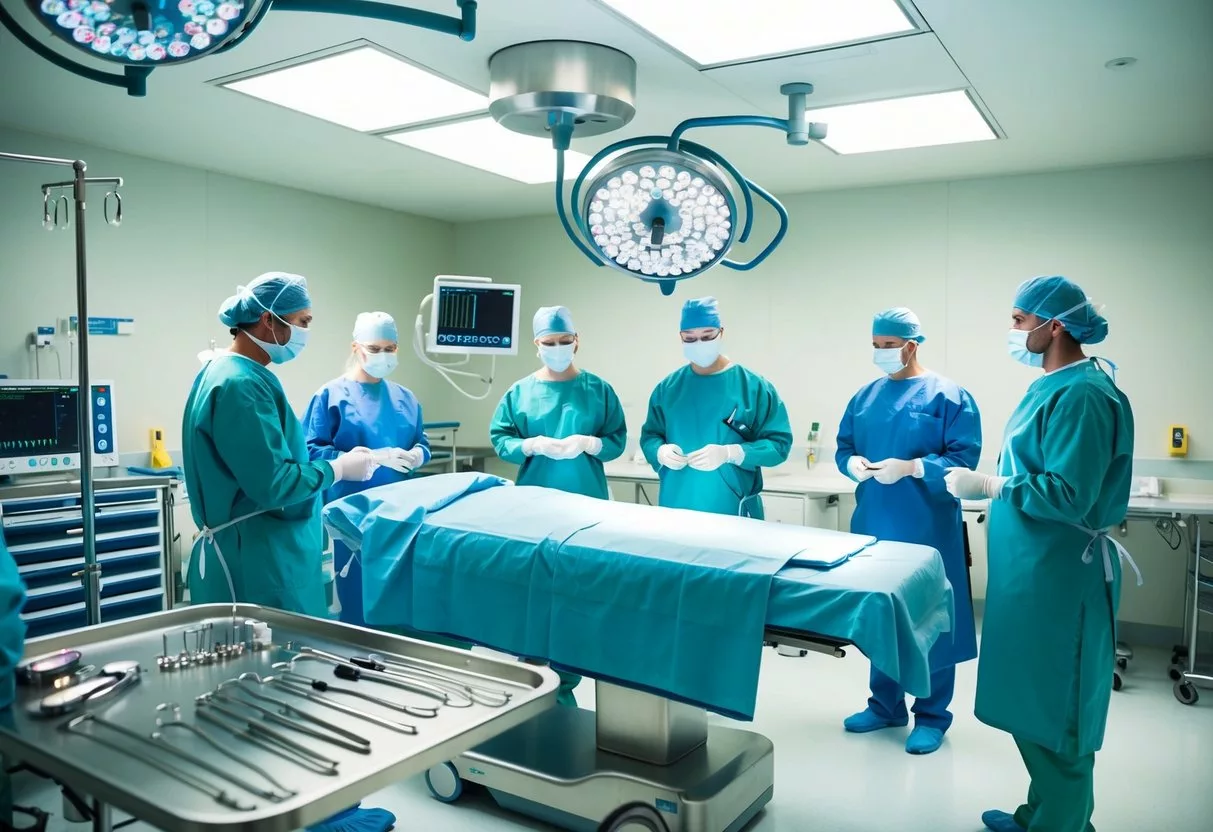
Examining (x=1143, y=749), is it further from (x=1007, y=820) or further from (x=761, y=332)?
(x=761, y=332)

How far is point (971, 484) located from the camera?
254 cm

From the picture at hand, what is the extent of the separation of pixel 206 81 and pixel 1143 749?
3.89 meters

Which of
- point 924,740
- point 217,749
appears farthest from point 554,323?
point 217,749

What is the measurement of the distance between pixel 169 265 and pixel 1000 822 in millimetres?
4156

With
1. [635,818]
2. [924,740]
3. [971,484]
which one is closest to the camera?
[635,818]

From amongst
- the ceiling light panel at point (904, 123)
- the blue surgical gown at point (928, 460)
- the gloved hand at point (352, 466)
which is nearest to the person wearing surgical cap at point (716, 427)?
the blue surgical gown at point (928, 460)

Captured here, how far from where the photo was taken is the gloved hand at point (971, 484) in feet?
7.94

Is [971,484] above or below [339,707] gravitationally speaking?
above

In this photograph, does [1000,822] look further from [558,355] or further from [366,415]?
[366,415]

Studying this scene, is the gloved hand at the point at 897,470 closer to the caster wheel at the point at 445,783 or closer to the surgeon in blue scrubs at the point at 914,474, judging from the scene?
the surgeon in blue scrubs at the point at 914,474

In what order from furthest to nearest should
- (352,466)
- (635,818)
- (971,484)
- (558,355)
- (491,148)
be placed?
(491,148), (558,355), (352,466), (971,484), (635,818)

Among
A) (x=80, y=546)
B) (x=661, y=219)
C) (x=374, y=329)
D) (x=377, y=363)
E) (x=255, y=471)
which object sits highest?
(x=661, y=219)

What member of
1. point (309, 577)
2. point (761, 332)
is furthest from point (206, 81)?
point (761, 332)

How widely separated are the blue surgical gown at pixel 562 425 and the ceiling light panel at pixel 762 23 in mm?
1379
